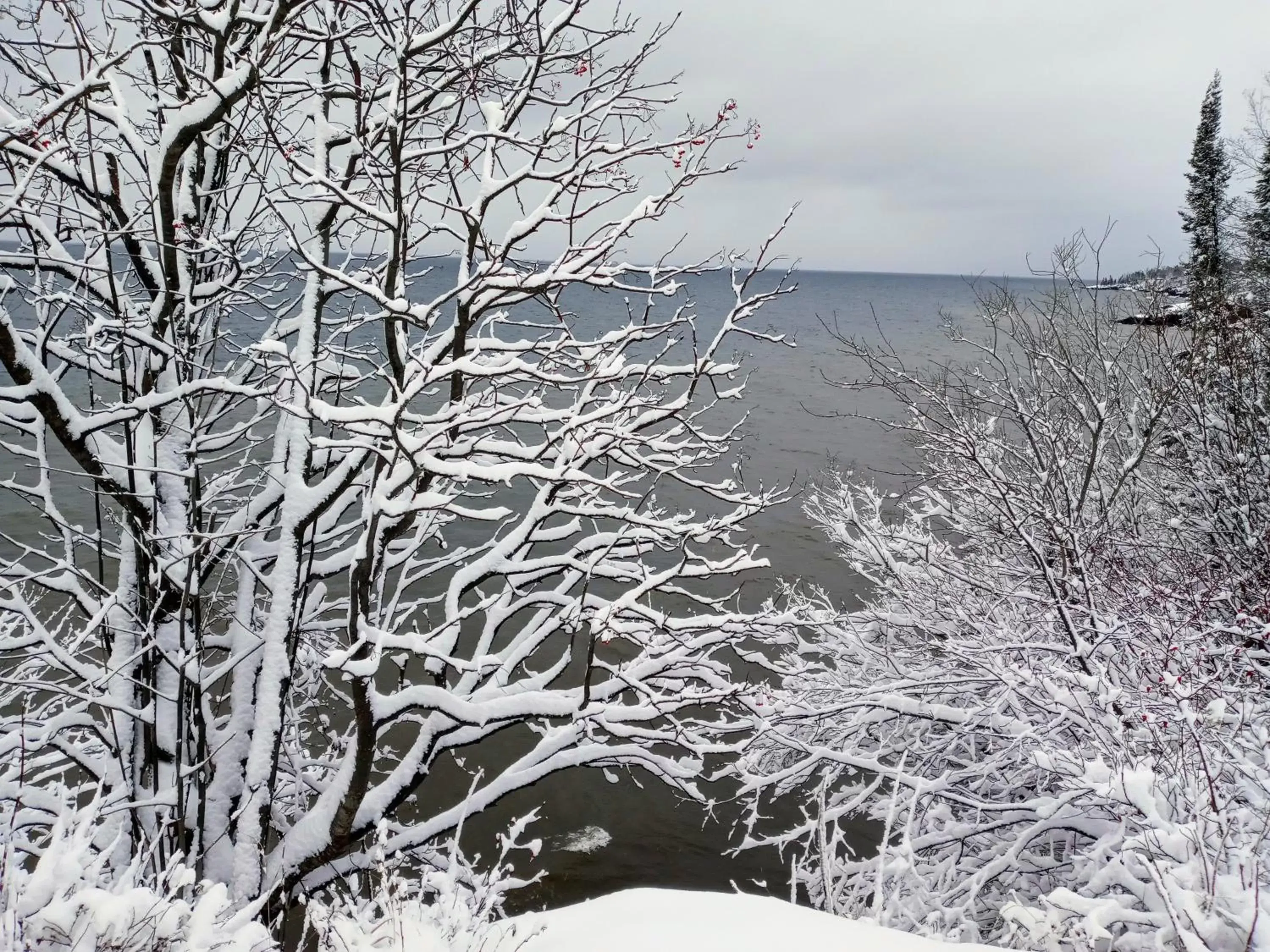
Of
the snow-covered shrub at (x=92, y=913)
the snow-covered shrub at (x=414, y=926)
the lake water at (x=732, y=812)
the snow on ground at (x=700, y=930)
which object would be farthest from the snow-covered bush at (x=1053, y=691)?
the snow-covered shrub at (x=92, y=913)

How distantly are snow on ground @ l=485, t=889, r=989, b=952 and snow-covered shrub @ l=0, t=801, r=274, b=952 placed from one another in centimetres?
104

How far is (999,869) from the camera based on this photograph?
4.75 meters

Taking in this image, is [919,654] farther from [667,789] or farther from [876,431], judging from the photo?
[876,431]

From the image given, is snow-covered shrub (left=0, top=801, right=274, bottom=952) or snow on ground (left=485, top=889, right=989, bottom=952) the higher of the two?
snow-covered shrub (left=0, top=801, right=274, bottom=952)

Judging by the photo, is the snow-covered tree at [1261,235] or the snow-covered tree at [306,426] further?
the snow-covered tree at [1261,235]

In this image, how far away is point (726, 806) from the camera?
10.3 meters

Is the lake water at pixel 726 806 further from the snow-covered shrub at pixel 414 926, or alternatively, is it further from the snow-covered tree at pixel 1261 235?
the snow-covered tree at pixel 1261 235

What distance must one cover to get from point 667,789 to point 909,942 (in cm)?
793

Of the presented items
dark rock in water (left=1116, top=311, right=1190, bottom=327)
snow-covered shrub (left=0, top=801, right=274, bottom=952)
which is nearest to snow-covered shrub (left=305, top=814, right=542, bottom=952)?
Answer: snow-covered shrub (left=0, top=801, right=274, bottom=952)

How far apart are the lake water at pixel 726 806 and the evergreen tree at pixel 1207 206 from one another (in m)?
4.05

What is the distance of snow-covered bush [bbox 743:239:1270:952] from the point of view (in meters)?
3.24

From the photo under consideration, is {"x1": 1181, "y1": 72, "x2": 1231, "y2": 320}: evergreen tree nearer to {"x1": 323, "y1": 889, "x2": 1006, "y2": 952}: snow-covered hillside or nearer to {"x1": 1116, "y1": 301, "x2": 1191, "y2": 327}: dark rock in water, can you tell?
{"x1": 1116, "y1": 301, "x2": 1191, "y2": 327}: dark rock in water

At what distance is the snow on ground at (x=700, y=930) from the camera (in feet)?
8.98

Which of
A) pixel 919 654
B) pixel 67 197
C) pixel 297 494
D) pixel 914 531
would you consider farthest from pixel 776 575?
pixel 67 197
